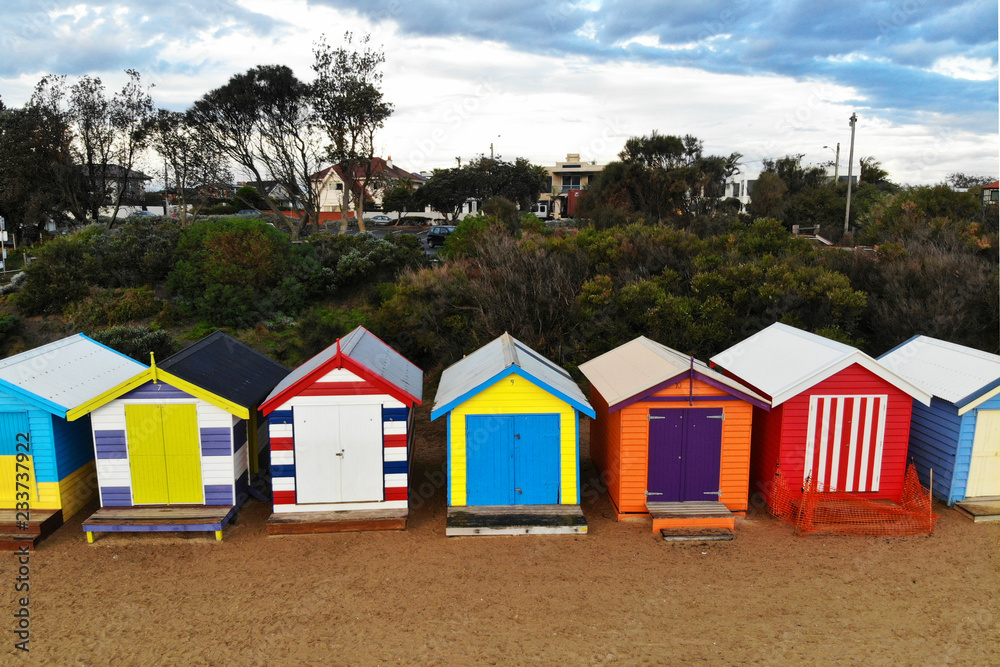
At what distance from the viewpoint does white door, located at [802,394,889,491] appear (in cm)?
962

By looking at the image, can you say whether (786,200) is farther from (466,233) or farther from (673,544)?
(673,544)

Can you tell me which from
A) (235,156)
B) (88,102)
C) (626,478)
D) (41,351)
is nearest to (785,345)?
(626,478)

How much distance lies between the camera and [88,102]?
28.5 meters

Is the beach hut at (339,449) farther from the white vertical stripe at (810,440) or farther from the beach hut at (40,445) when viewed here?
the white vertical stripe at (810,440)

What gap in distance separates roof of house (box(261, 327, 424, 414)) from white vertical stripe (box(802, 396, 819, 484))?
5.98 m

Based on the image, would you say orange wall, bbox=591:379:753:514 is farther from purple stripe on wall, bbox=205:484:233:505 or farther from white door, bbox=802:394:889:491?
purple stripe on wall, bbox=205:484:233:505

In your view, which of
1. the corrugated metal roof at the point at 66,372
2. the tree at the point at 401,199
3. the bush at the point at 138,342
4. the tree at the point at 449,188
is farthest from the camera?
the tree at the point at 401,199

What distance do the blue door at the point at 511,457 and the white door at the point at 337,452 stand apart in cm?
143

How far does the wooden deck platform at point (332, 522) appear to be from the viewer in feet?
30.1

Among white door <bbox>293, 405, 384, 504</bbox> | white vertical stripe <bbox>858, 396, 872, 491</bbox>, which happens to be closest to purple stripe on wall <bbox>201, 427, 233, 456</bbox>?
white door <bbox>293, 405, 384, 504</bbox>

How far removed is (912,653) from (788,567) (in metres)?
1.83

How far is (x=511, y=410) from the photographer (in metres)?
9.46

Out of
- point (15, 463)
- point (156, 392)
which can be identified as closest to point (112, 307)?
point (15, 463)

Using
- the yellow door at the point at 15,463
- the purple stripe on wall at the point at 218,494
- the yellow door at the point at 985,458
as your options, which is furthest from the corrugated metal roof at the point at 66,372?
the yellow door at the point at 985,458
